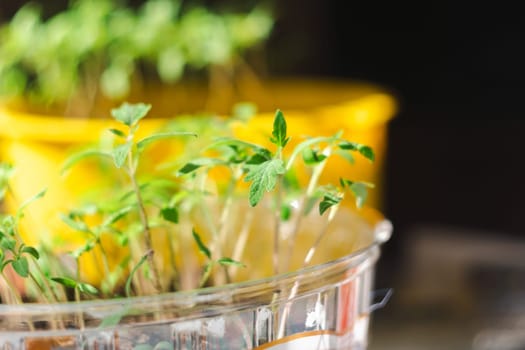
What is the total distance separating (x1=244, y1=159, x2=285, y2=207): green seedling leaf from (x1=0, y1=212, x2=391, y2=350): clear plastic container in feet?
0.14

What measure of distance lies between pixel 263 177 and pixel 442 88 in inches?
57.4

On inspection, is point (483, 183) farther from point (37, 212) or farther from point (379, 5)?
point (37, 212)

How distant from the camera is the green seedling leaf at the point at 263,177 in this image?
299 mm

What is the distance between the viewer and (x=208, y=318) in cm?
32

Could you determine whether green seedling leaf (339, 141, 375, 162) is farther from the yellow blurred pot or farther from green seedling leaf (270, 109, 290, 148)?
the yellow blurred pot

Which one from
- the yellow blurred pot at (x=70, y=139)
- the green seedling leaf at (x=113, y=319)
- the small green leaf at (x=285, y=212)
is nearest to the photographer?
the green seedling leaf at (x=113, y=319)

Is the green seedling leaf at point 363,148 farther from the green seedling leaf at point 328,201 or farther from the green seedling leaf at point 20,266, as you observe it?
the green seedling leaf at point 20,266

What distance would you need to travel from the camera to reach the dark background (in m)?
1.60

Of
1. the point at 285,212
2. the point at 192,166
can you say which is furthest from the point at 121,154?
the point at 285,212

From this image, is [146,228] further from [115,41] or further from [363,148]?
[115,41]

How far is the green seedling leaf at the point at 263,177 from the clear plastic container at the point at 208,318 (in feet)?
0.14

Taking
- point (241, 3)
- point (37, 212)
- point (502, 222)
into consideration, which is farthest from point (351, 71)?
point (37, 212)

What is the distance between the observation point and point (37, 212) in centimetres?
74

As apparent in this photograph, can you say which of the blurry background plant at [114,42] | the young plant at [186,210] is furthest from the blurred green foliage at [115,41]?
the young plant at [186,210]
